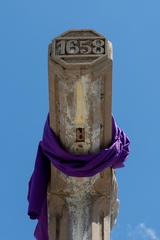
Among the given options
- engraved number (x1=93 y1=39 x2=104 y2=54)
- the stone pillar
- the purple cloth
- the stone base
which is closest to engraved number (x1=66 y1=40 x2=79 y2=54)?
the stone pillar

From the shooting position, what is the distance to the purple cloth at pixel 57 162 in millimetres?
9406

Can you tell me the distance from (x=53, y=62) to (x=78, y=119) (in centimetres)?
80

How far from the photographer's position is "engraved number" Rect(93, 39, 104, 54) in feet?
29.8

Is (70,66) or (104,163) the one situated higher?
(70,66)

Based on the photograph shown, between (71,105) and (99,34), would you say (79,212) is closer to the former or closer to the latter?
(71,105)

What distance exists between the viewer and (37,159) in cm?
998

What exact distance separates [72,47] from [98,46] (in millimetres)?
319

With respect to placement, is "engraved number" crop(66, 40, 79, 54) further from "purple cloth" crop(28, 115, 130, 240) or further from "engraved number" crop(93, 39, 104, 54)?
"purple cloth" crop(28, 115, 130, 240)

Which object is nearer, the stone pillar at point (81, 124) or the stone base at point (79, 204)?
the stone pillar at point (81, 124)

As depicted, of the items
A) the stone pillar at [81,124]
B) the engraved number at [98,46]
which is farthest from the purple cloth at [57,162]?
the engraved number at [98,46]

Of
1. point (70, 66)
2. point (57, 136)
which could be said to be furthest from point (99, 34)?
point (57, 136)

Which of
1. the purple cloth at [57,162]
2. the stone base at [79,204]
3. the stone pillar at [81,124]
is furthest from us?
the stone base at [79,204]

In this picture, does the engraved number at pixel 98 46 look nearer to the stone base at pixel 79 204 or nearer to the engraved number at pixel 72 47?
the engraved number at pixel 72 47

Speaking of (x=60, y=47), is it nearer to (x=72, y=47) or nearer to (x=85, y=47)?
(x=72, y=47)
